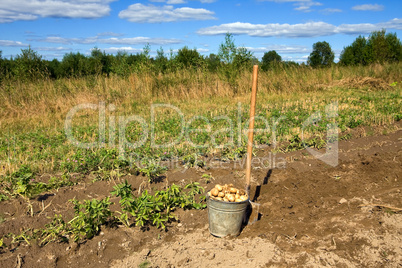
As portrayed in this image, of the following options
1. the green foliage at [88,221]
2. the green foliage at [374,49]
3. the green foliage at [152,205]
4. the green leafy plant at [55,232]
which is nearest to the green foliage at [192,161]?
the green foliage at [152,205]

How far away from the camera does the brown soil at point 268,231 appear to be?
346 centimetres

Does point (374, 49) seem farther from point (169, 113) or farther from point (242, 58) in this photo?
point (169, 113)

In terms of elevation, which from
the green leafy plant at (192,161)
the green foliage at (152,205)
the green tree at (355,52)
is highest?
the green tree at (355,52)

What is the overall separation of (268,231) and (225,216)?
54 cm

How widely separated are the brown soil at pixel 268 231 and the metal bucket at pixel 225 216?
0.33 feet

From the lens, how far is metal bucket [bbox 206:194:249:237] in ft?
12.3

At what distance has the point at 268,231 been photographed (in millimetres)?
3928

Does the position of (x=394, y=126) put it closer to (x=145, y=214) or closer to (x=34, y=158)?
(x=145, y=214)

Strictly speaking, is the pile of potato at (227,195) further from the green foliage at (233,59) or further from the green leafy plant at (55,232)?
the green foliage at (233,59)

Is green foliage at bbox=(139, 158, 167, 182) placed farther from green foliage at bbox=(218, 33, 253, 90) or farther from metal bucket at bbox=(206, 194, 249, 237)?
green foliage at bbox=(218, 33, 253, 90)

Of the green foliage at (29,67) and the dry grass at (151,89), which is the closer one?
the dry grass at (151,89)

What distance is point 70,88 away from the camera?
38.8 ft

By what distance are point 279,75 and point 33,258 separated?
12.7 m

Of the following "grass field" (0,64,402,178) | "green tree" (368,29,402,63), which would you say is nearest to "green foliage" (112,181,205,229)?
"grass field" (0,64,402,178)
